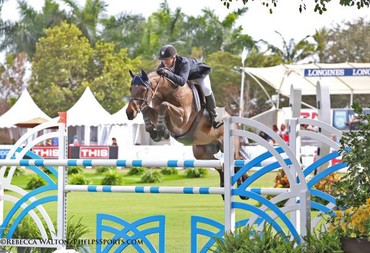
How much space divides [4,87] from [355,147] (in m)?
63.9

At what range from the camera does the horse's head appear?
32.3ft

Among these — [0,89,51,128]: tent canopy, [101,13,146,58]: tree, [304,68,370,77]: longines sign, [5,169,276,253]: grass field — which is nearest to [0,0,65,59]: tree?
[101,13,146,58]: tree

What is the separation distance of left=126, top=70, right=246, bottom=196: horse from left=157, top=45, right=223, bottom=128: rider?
0.07 metres

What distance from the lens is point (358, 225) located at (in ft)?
18.6

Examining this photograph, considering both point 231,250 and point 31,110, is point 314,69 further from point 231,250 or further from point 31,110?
point 231,250

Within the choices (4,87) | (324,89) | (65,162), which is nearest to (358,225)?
(65,162)

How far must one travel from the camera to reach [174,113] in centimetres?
1042

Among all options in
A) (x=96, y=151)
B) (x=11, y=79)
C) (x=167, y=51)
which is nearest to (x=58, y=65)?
(x=11, y=79)

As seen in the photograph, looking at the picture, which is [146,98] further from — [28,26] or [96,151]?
[28,26]

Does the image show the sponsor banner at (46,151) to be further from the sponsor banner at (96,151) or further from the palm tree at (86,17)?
the palm tree at (86,17)

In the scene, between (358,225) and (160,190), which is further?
(160,190)

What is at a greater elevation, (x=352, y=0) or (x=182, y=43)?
(x=182, y=43)

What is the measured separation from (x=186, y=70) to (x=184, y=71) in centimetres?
2

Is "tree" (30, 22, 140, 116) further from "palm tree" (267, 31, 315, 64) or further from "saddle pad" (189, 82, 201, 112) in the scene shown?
"saddle pad" (189, 82, 201, 112)
